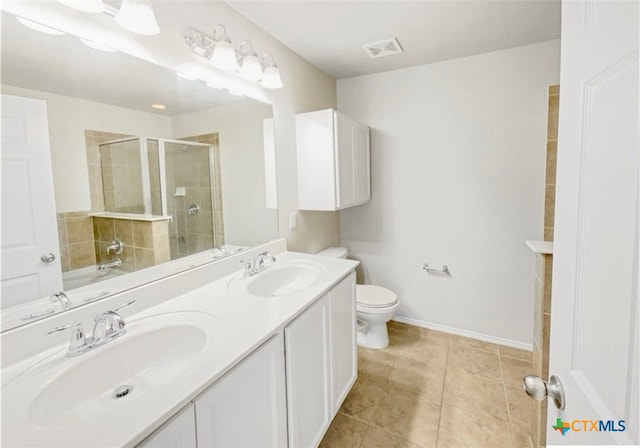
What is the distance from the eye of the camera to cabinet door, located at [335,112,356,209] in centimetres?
227

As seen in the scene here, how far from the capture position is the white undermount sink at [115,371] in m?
0.80

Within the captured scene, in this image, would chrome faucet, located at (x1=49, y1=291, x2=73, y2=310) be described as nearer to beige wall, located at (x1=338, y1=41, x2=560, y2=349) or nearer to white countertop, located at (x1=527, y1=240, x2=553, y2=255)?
white countertop, located at (x1=527, y1=240, x2=553, y2=255)

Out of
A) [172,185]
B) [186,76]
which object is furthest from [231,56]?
[172,185]

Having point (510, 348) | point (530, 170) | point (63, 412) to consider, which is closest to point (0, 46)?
point (63, 412)

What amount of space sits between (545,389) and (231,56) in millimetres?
1843

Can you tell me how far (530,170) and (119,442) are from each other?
9.09 ft

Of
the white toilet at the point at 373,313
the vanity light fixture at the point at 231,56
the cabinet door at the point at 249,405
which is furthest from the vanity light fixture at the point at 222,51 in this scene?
the white toilet at the point at 373,313

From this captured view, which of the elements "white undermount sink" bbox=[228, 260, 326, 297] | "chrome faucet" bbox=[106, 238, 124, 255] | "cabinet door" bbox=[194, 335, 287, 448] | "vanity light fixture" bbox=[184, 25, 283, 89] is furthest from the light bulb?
"cabinet door" bbox=[194, 335, 287, 448]

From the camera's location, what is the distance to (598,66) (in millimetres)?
543

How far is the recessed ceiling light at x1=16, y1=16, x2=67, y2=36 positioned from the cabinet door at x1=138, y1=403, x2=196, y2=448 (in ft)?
4.27

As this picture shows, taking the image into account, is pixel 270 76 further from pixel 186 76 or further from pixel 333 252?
pixel 333 252

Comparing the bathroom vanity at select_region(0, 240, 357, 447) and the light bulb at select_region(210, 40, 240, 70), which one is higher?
the light bulb at select_region(210, 40, 240, 70)

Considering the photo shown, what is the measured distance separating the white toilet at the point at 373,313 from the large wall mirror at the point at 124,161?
1.15 m

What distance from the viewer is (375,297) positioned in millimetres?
2488
